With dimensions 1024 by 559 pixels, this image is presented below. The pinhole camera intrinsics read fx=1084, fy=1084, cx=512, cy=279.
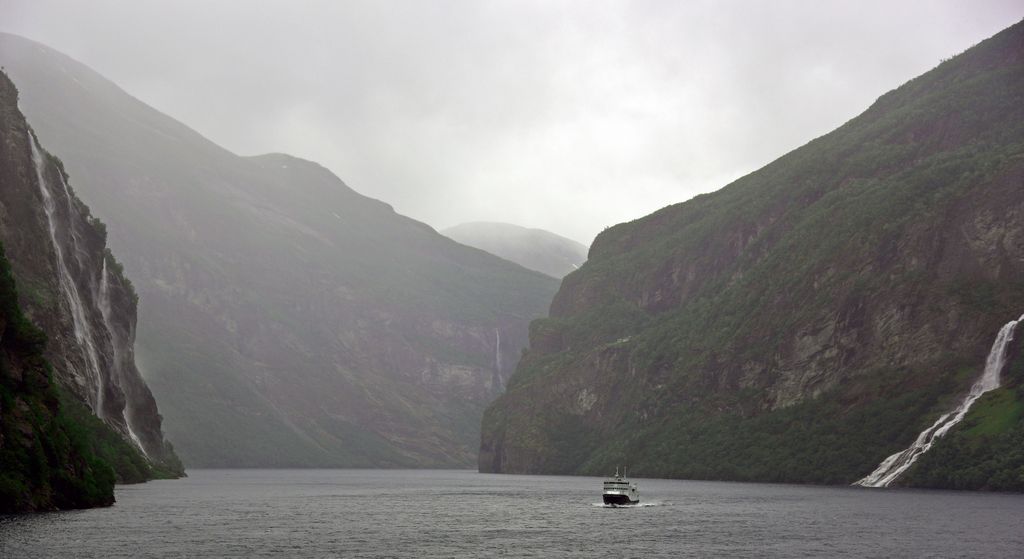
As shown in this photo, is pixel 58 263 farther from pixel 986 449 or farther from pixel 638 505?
pixel 986 449

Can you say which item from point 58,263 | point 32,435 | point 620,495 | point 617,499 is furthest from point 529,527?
point 58,263

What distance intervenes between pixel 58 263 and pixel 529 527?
97410 millimetres

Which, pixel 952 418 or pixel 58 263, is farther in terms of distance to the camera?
pixel 952 418

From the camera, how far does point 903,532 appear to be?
91875 mm

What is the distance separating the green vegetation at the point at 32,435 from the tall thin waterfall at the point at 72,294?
6512 centimetres

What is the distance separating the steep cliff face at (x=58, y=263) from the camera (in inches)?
5738

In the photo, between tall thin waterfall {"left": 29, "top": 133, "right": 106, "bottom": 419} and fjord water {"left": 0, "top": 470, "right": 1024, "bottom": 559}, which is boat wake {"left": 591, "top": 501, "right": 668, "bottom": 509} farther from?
tall thin waterfall {"left": 29, "top": 133, "right": 106, "bottom": 419}

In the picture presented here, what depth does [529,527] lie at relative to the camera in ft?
327

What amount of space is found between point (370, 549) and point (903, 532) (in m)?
45.5

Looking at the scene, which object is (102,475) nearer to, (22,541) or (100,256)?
(22,541)

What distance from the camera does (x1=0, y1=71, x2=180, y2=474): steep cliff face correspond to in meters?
146

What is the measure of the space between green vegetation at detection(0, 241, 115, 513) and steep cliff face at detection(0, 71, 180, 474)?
45582mm

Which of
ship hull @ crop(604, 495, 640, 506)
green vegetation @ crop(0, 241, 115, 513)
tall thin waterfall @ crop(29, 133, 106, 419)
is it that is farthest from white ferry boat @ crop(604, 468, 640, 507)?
tall thin waterfall @ crop(29, 133, 106, 419)

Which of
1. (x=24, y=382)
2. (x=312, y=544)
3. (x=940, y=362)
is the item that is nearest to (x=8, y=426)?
(x=24, y=382)
